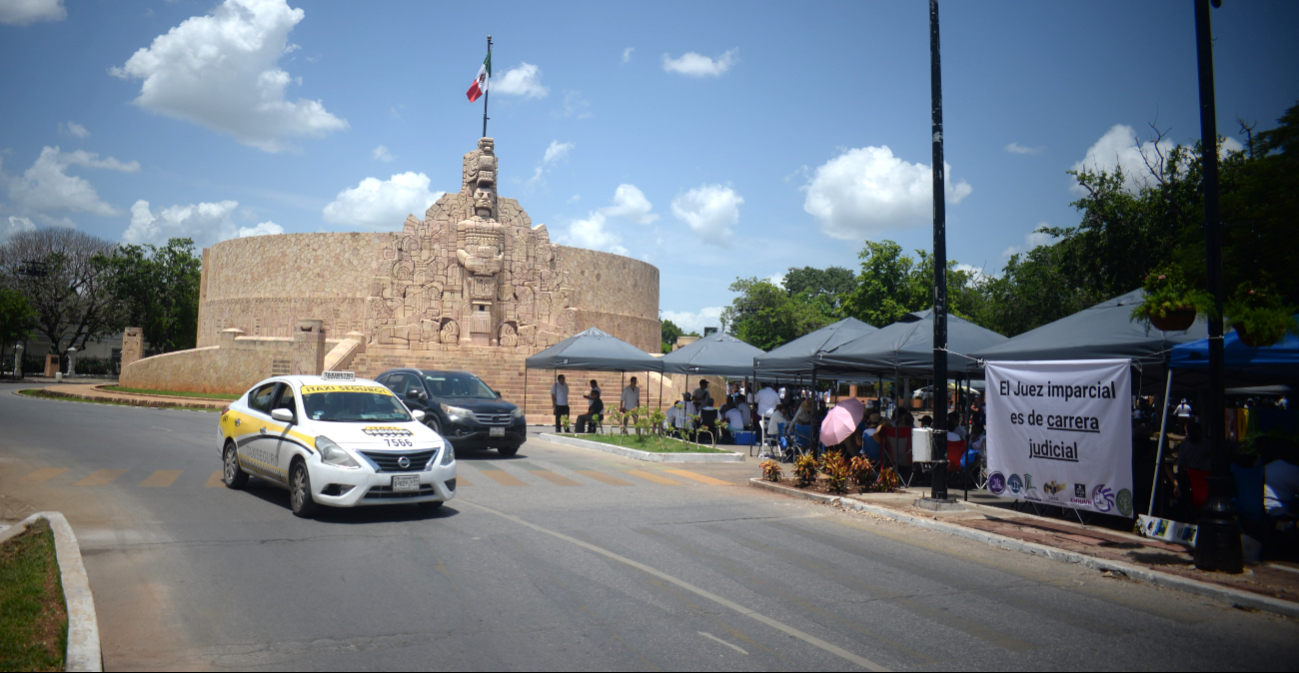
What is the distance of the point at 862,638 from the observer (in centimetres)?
506

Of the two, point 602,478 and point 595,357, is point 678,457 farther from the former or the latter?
point 595,357

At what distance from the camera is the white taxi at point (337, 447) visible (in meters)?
8.27

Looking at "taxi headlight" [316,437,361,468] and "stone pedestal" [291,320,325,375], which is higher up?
"stone pedestal" [291,320,325,375]

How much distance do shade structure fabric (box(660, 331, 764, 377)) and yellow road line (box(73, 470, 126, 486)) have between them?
1272 cm

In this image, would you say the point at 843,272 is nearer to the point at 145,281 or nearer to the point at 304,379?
the point at 145,281

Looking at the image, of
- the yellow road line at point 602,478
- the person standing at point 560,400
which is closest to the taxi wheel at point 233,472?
the yellow road line at point 602,478

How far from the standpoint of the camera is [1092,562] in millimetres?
7430

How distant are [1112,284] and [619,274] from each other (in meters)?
33.6

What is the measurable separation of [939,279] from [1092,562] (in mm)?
4007

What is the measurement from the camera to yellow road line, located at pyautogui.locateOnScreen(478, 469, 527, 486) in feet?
38.6

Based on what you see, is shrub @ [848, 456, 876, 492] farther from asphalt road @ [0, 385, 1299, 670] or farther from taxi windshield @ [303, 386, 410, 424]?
taxi windshield @ [303, 386, 410, 424]

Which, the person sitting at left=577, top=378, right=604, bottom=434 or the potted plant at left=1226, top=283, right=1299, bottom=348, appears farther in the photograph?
the person sitting at left=577, top=378, right=604, bottom=434

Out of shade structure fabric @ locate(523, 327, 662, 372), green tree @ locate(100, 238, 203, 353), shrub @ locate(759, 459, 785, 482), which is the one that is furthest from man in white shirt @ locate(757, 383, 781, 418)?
green tree @ locate(100, 238, 203, 353)

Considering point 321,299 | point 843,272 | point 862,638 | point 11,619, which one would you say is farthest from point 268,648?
point 843,272
